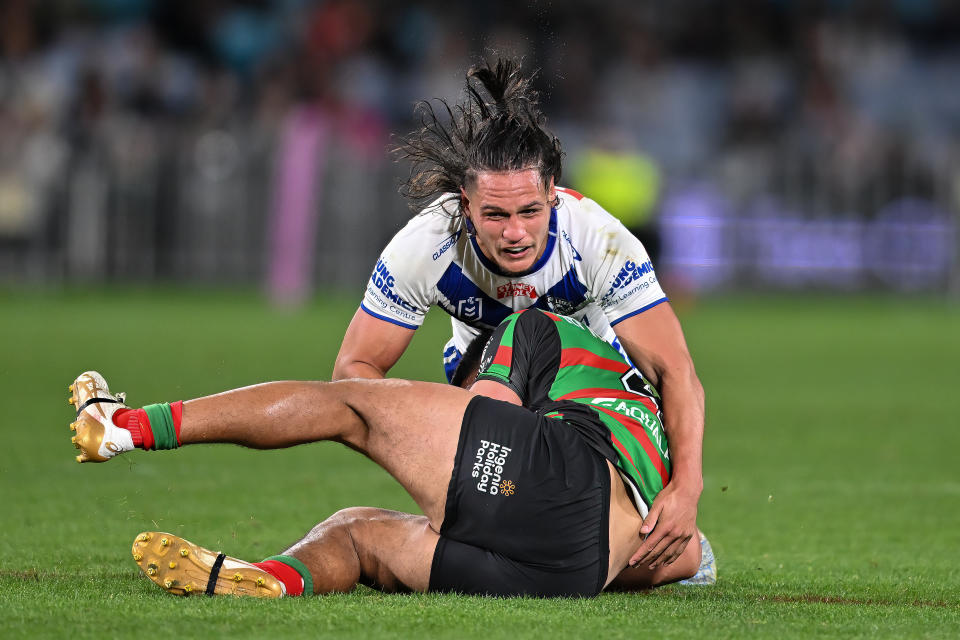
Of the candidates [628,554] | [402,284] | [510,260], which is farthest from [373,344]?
[628,554]

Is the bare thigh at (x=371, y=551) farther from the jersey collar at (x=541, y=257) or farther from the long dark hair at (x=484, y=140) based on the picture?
the long dark hair at (x=484, y=140)

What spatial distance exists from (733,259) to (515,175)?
15.8m

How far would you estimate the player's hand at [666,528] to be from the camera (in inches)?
194

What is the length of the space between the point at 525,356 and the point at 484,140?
917 millimetres

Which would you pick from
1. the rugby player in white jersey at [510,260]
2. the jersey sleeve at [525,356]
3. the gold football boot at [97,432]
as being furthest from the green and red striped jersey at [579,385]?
the gold football boot at [97,432]

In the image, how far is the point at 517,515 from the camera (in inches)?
184

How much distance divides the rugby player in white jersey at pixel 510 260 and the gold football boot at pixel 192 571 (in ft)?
4.43

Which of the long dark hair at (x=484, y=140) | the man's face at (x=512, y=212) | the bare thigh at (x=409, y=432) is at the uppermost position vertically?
the long dark hair at (x=484, y=140)

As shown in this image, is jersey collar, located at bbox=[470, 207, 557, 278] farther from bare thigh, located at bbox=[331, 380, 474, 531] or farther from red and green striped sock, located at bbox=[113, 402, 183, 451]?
red and green striped sock, located at bbox=[113, 402, 183, 451]

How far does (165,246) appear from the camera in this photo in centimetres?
1938

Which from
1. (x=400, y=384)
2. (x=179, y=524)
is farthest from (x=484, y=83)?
(x=179, y=524)

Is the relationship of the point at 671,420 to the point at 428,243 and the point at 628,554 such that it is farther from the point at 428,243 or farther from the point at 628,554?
the point at 428,243

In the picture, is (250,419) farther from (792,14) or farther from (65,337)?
(792,14)

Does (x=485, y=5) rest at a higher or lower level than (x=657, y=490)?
higher
